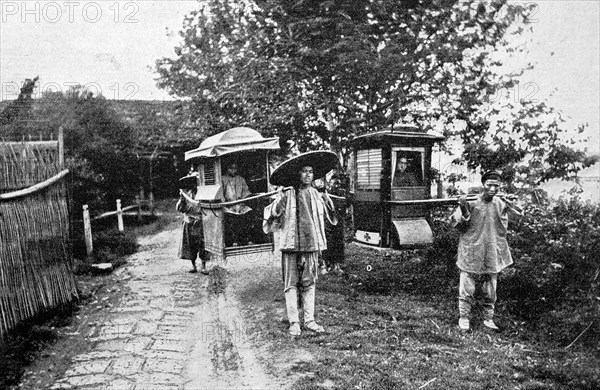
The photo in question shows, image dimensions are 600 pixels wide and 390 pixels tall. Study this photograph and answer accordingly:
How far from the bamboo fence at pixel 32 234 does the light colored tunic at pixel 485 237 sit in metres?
5.58

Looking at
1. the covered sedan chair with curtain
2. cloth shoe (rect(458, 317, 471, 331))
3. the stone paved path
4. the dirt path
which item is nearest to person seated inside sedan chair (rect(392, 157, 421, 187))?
the covered sedan chair with curtain

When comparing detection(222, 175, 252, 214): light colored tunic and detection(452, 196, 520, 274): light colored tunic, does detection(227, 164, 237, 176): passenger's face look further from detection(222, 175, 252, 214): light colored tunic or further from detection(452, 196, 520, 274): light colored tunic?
detection(452, 196, 520, 274): light colored tunic

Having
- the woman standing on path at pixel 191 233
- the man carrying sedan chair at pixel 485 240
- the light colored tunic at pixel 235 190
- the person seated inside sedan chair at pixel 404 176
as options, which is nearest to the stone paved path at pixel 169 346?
the woman standing on path at pixel 191 233

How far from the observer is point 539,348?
5.39m

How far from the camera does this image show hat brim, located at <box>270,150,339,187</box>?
19.1 feet

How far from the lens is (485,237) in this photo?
231 inches

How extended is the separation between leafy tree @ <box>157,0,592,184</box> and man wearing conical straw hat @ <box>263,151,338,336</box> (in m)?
2.74

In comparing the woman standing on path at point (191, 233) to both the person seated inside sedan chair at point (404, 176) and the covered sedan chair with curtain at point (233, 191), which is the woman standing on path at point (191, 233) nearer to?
the covered sedan chair with curtain at point (233, 191)

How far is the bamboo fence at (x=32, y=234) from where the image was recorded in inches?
217

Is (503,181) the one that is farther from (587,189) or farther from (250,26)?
(250,26)

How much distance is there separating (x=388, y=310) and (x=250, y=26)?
20.0 feet

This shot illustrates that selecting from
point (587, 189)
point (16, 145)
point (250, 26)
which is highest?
point (250, 26)

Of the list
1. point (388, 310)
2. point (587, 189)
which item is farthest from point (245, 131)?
point (587, 189)

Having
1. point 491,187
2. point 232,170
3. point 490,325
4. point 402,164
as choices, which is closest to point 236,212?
point 232,170
